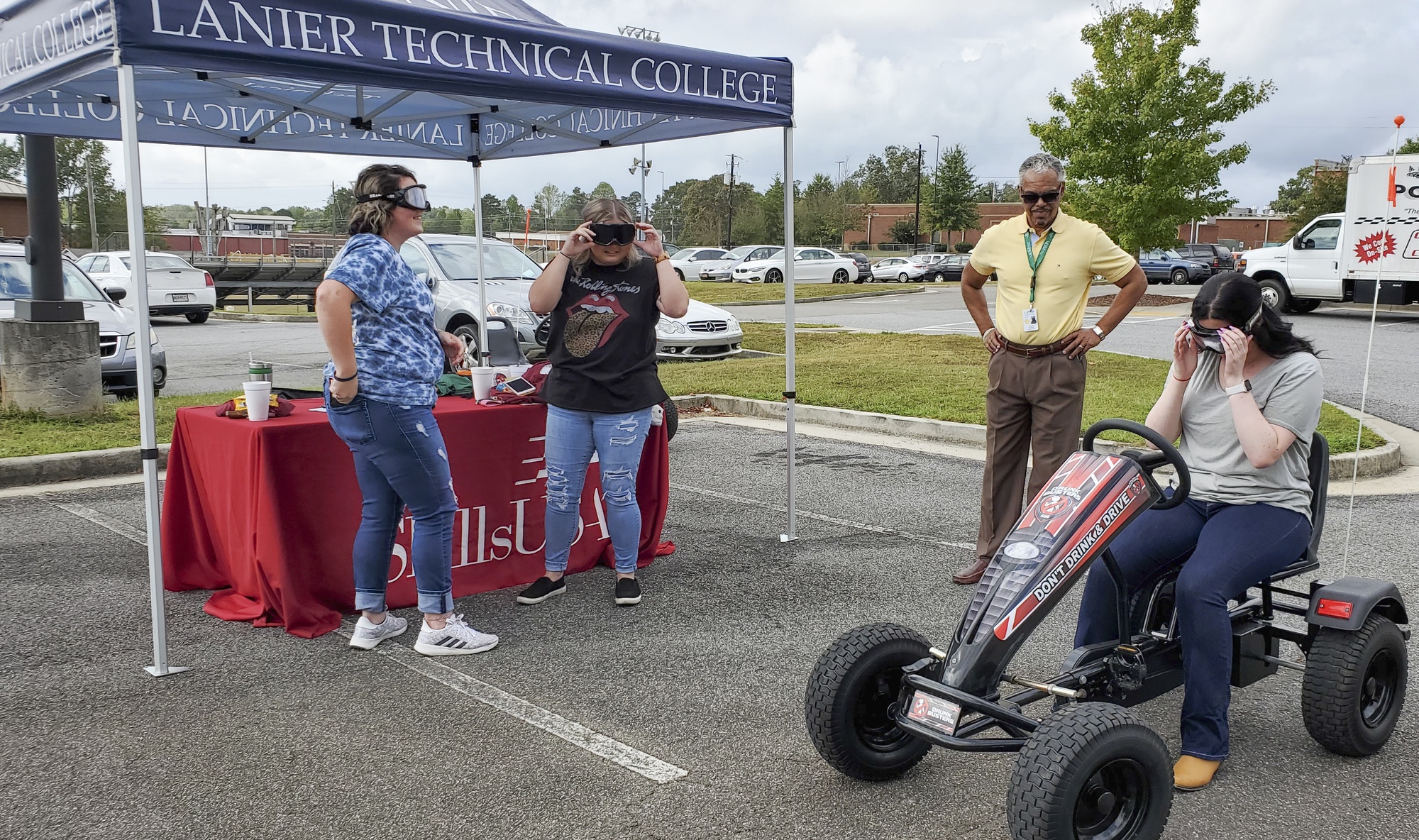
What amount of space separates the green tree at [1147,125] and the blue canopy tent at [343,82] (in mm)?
22104

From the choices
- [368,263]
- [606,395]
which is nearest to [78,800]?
[368,263]

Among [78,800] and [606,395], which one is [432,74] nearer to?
[606,395]

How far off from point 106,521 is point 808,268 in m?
34.4

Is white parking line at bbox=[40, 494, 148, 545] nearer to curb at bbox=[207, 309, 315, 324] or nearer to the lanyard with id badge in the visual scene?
the lanyard with id badge

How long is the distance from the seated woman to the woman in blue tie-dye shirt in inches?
96.1

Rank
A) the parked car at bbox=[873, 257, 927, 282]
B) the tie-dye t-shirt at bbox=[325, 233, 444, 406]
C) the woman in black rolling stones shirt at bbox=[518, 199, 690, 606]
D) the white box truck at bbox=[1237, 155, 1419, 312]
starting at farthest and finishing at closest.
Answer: the parked car at bbox=[873, 257, 927, 282]
the white box truck at bbox=[1237, 155, 1419, 312]
the woman in black rolling stones shirt at bbox=[518, 199, 690, 606]
the tie-dye t-shirt at bbox=[325, 233, 444, 406]

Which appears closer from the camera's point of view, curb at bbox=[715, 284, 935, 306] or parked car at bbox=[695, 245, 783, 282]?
curb at bbox=[715, 284, 935, 306]

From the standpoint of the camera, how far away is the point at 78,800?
9.87ft

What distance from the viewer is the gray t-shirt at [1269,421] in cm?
326

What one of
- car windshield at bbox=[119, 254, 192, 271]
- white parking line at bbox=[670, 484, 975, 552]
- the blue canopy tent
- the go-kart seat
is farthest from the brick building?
the go-kart seat

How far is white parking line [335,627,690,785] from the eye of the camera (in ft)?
10.7

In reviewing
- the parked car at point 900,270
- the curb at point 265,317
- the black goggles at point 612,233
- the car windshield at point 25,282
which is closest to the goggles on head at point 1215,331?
the black goggles at point 612,233

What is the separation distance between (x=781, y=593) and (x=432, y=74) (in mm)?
2781

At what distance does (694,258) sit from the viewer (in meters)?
43.2
